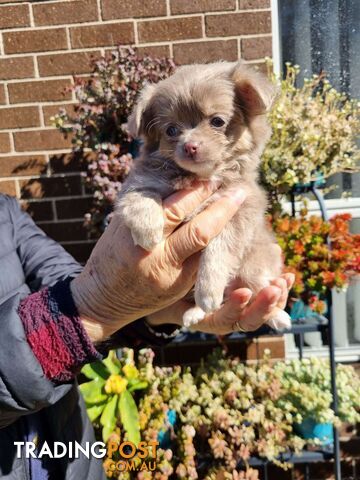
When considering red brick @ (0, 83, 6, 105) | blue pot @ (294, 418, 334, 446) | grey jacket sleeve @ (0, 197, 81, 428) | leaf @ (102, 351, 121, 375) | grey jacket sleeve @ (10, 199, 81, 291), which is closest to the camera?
grey jacket sleeve @ (0, 197, 81, 428)

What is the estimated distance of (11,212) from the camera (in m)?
2.45

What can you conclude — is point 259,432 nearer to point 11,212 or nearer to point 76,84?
point 11,212

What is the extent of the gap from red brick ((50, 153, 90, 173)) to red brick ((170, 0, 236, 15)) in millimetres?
1362

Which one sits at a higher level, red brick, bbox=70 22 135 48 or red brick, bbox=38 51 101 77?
red brick, bbox=70 22 135 48

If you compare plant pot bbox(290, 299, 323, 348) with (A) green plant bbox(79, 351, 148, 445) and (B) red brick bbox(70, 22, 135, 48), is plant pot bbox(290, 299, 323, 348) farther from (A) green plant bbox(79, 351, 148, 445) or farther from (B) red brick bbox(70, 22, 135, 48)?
(B) red brick bbox(70, 22, 135, 48)

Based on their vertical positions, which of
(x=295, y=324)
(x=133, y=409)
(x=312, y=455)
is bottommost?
(x=312, y=455)

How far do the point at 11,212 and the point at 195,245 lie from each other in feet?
4.06

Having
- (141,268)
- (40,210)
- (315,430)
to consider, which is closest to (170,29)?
(40,210)

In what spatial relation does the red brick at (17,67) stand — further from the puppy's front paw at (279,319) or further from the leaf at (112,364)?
the puppy's front paw at (279,319)

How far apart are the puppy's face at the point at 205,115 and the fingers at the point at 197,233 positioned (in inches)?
7.1

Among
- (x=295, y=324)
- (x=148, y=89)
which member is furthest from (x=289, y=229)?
(x=148, y=89)

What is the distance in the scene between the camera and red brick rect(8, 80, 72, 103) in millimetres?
3699

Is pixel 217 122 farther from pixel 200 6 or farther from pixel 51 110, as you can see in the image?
pixel 51 110

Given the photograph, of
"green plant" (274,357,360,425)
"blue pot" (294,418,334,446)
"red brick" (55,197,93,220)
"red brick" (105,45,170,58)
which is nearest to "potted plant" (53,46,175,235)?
"red brick" (105,45,170,58)
